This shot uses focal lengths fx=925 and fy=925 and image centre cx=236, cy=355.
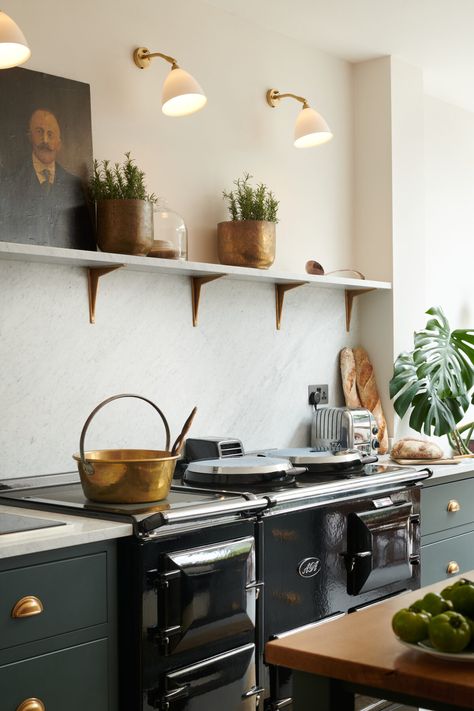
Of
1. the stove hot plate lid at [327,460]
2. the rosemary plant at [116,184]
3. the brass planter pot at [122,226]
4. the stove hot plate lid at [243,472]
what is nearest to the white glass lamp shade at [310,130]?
the rosemary plant at [116,184]

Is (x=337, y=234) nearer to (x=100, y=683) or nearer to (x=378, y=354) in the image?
(x=378, y=354)

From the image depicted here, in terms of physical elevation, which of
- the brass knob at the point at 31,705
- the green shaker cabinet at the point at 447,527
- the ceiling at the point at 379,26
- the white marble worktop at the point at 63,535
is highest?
the ceiling at the point at 379,26

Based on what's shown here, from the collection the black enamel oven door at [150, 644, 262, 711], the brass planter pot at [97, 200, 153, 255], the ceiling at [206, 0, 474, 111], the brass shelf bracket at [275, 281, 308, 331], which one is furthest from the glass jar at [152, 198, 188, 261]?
the black enamel oven door at [150, 644, 262, 711]

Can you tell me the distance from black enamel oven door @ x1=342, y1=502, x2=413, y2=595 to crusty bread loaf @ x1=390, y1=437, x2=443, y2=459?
57cm

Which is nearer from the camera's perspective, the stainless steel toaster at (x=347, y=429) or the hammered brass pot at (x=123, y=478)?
the hammered brass pot at (x=123, y=478)

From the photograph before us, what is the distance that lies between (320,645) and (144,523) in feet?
2.58

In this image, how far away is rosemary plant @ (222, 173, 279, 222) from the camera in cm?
347

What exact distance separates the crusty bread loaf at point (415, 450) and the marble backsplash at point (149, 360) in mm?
394

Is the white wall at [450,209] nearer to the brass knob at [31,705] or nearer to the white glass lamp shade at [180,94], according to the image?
the white glass lamp shade at [180,94]

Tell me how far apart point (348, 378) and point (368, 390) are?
11 centimetres

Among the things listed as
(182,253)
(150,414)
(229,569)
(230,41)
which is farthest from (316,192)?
(229,569)

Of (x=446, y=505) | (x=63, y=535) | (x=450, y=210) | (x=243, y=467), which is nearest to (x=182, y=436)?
(x=243, y=467)

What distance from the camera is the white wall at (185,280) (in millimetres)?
2922

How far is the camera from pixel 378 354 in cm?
418
